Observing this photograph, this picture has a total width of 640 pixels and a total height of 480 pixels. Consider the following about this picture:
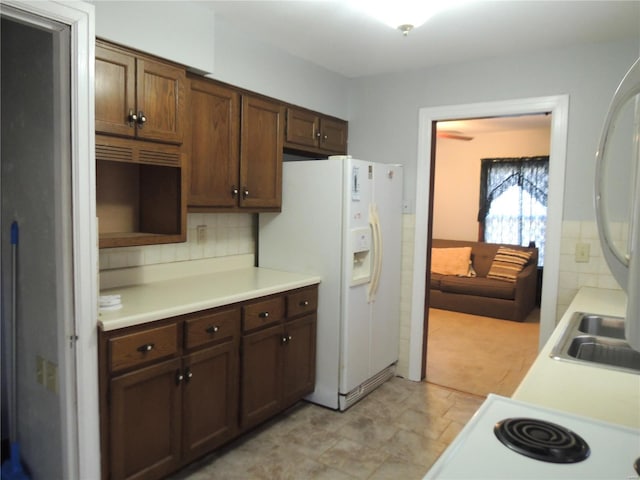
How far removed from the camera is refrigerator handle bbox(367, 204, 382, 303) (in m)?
3.17

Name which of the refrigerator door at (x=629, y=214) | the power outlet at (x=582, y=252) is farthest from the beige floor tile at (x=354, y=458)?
the refrigerator door at (x=629, y=214)

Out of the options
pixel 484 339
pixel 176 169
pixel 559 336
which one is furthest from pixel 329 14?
pixel 484 339

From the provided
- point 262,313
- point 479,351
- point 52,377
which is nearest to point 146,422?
point 52,377

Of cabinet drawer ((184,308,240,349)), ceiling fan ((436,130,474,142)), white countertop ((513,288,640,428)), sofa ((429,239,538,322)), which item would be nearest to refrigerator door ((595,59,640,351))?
white countertop ((513,288,640,428))

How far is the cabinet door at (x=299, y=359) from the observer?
9.33 ft

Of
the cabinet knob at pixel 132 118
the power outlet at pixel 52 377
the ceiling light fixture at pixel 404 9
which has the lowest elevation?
the power outlet at pixel 52 377

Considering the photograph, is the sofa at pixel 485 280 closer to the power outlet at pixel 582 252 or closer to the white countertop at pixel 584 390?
the power outlet at pixel 582 252

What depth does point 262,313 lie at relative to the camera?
8.55ft

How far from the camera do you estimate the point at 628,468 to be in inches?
33.8

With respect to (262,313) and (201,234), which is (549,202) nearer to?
(262,313)

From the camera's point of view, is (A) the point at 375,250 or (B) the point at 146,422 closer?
(B) the point at 146,422

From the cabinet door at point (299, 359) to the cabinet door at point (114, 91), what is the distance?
1450 mm

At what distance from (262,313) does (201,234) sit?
761mm

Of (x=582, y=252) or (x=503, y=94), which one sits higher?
(x=503, y=94)
